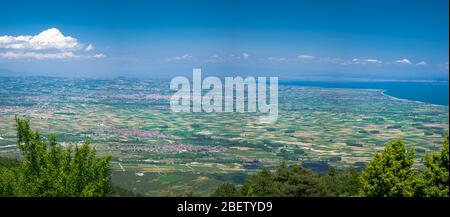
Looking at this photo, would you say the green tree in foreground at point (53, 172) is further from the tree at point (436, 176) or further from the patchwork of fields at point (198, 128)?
the patchwork of fields at point (198, 128)

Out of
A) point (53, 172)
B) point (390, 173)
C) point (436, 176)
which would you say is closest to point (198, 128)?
point (53, 172)

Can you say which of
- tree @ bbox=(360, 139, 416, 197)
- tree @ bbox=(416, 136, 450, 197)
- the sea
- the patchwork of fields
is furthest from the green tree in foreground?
the sea

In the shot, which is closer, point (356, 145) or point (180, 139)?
point (356, 145)

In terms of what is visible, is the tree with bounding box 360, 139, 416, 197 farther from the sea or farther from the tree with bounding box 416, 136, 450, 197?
the sea
